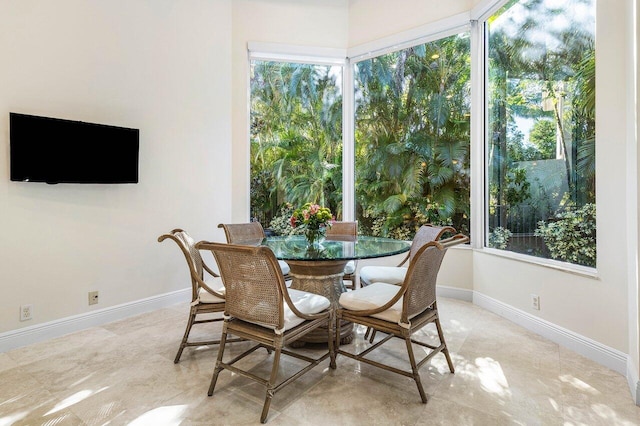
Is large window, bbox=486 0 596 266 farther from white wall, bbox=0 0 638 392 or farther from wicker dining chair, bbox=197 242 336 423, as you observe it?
wicker dining chair, bbox=197 242 336 423

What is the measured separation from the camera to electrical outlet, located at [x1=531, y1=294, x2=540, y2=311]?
9.80ft

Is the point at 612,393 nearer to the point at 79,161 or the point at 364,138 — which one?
the point at 364,138

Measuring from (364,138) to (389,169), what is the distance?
550 millimetres

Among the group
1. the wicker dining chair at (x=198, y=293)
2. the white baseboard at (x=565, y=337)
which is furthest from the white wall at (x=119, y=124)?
the white baseboard at (x=565, y=337)

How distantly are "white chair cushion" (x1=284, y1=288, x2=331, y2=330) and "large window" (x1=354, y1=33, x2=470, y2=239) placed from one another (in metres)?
2.41

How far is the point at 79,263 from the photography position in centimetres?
309

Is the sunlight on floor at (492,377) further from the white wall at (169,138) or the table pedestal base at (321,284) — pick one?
the table pedestal base at (321,284)

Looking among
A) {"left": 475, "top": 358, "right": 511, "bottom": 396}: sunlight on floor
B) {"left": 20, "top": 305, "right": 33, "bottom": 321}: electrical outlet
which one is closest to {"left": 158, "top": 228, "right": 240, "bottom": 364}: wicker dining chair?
{"left": 20, "top": 305, "right": 33, "bottom": 321}: electrical outlet

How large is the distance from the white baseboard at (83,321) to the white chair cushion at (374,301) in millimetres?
2289

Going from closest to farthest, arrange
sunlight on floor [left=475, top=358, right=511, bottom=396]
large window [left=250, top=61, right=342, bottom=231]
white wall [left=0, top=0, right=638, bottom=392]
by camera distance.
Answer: sunlight on floor [left=475, top=358, right=511, bottom=396] → white wall [left=0, top=0, right=638, bottom=392] → large window [left=250, top=61, right=342, bottom=231]

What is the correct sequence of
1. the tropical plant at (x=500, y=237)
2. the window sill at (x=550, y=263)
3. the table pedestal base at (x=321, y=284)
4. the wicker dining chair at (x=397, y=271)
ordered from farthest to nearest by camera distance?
the tropical plant at (x=500, y=237), the wicker dining chair at (x=397, y=271), the table pedestal base at (x=321, y=284), the window sill at (x=550, y=263)

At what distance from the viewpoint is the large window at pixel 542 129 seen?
272 centimetres

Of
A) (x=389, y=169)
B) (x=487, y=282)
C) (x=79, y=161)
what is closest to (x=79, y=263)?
(x=79, y=161)

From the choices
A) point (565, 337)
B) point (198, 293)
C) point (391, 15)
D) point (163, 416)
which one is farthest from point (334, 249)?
point (391, 15)
